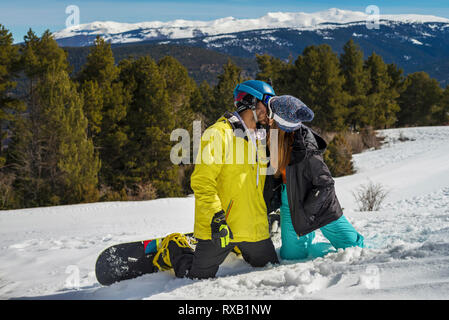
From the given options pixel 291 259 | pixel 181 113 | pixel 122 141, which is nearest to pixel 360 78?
pixel 181 113

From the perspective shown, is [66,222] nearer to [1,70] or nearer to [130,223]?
[130,223]

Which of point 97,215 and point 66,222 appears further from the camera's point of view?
point 97,215

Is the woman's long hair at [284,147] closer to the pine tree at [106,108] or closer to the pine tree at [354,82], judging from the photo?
the pine tree at [106,108]

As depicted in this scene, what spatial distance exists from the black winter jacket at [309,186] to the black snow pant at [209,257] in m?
0.31

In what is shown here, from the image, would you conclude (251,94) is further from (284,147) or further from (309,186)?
(309,186)

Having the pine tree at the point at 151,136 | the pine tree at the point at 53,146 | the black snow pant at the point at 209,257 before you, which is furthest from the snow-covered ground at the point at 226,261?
the pine tree at the point at 151,136

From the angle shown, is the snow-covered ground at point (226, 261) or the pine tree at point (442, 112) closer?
the snow-covered ground at point (226, 261)

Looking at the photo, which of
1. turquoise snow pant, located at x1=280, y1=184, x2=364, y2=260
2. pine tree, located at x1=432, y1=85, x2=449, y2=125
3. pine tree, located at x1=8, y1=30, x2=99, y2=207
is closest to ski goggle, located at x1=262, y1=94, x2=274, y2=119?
turquoise snow pant, located at x1=280, y1=184, x2=364, y2=260

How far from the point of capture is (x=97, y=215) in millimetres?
7730

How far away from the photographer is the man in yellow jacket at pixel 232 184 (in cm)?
263

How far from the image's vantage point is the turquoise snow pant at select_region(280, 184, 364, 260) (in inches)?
117

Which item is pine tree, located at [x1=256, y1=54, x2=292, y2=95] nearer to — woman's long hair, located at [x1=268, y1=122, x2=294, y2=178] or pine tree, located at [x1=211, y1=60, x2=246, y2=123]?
pine tree, located at [x1=211, y1=60, x2=246, y2=123]

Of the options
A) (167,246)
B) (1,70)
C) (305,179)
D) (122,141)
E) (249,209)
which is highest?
(1,70)

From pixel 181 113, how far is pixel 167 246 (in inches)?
776
